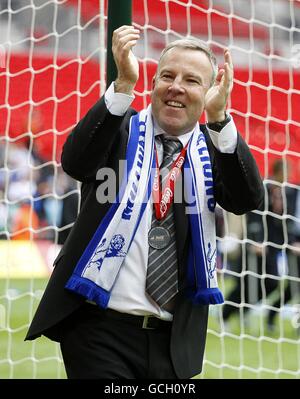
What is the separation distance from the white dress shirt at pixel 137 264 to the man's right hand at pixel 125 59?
29 millimetres

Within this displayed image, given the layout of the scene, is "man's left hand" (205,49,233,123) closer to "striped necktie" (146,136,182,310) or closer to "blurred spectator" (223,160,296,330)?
"striped necktie" (146,136,182,310)

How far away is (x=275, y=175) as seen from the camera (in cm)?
696

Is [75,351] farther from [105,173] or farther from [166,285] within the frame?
[105,173]

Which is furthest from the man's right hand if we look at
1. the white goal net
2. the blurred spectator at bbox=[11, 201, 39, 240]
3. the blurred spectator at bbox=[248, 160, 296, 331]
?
the blurred spectator at bbox=[11, 201, 39, 240]

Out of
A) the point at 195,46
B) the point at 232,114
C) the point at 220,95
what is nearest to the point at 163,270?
the point at 220,95

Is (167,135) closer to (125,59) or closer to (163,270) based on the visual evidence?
(125,59)

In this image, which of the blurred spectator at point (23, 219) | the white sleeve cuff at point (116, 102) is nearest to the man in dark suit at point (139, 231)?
the white sleeve cuff at point (116, 102)

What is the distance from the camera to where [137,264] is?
9.62 ft

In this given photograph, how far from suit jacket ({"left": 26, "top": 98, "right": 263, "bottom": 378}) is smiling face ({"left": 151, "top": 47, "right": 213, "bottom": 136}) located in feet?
0.44

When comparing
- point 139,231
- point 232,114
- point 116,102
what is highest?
point 232,114

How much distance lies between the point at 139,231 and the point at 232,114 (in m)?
3.66

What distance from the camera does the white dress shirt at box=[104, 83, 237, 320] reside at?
2883 mm

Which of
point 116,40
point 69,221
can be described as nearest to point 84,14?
point 69,221
